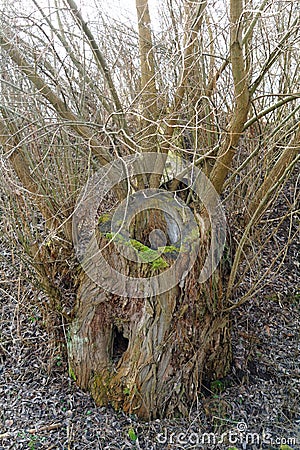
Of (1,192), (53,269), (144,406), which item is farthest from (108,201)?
(144,406)

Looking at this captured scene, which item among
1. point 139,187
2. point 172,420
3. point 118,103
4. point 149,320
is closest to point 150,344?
point 149,320

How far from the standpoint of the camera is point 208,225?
349 cm

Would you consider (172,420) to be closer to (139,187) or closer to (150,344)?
(150,344)

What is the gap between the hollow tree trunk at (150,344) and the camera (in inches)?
134

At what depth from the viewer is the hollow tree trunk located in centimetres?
341

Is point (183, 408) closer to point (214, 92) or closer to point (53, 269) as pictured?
point (53, 269)

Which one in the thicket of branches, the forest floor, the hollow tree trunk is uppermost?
the thicket of branches

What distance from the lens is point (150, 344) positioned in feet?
11.2

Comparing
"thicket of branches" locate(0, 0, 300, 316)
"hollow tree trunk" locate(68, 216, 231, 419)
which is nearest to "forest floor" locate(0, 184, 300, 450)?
"hollow tree trunk" locate(68, 216, 231, 419)

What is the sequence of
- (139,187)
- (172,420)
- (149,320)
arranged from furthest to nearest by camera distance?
(139,187) → (172,420) → (149,320)

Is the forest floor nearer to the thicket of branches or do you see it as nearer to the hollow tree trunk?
the hollow tree trunk

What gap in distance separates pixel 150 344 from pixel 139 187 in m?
1.30

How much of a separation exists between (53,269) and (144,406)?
1.44m

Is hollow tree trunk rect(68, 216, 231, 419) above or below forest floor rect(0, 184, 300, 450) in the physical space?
above
